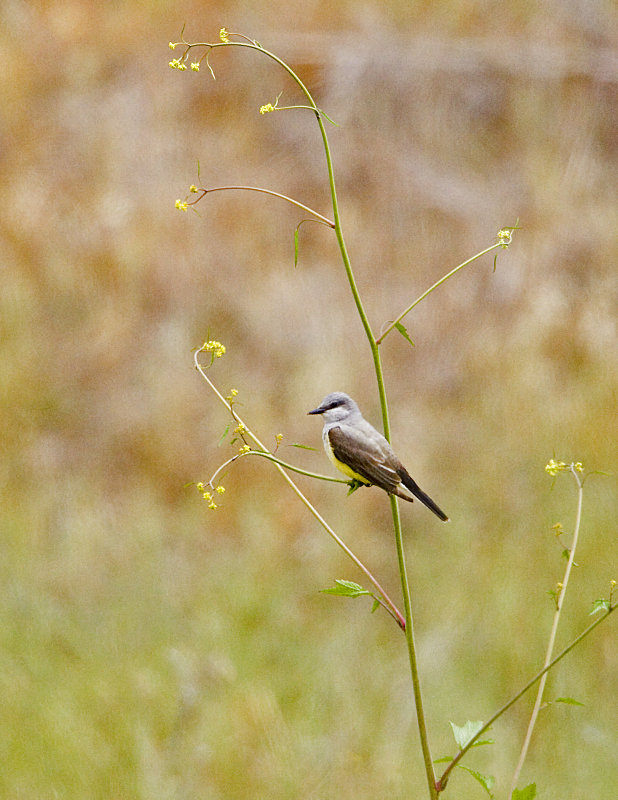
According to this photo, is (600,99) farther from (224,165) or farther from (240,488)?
(240,488)

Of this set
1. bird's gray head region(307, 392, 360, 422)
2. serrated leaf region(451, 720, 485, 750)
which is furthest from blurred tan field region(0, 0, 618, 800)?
bird's gray head region(307, 392, 360, 422)

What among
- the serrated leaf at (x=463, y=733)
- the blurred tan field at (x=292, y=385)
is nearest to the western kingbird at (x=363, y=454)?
the serrated leaf at (x=463, y=733)

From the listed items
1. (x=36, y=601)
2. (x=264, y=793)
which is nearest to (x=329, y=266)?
(x=36, y=601)

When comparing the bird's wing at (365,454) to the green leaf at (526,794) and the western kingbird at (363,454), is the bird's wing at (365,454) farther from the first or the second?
the green leaf at (526,794)

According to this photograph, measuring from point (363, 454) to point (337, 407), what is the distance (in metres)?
0.09

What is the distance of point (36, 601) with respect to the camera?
2770 mm

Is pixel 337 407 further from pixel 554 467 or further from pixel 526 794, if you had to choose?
pixel 526 794

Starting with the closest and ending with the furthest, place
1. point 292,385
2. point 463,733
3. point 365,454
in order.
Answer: point 365,454
point 463,733
point 292,385

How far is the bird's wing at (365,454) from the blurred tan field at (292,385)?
124cm

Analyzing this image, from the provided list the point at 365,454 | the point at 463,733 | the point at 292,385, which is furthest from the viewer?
the point at 292,385

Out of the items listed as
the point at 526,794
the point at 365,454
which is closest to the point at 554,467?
the point at 365,454

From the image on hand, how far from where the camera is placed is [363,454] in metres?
0.76

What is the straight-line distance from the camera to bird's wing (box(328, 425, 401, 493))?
74 centimetres

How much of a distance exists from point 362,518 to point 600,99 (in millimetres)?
2190
